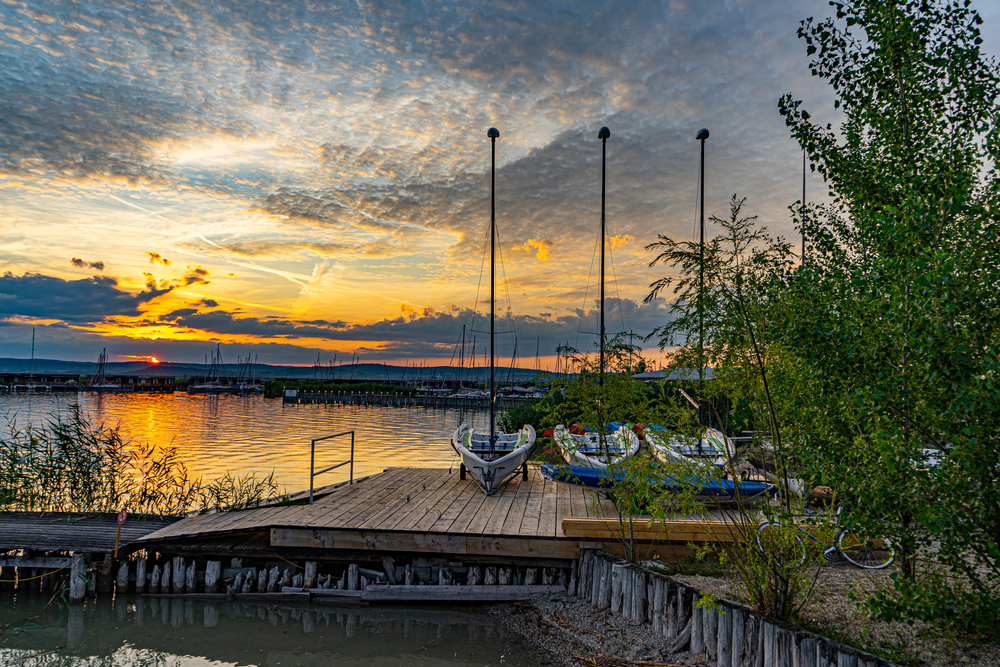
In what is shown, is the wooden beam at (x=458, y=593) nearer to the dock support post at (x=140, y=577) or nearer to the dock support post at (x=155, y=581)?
the dock support post at (x=155, y=581)

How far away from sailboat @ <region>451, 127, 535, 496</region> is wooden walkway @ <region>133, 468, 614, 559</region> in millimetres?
→ 404

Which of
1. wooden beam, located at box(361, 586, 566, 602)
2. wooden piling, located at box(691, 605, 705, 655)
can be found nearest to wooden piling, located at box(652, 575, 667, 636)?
wooden piling, located at box(691, 605, 705, 655)

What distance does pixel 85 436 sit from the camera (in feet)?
38.8

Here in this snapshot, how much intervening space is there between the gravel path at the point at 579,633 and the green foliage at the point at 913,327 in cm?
258

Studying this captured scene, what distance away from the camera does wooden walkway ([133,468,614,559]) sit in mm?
8039

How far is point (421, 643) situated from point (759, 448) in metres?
4.92

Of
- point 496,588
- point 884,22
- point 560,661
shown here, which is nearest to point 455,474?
point 496,588

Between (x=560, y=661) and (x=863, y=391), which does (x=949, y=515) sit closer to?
(x=863, y=391)

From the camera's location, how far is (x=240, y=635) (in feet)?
24.7

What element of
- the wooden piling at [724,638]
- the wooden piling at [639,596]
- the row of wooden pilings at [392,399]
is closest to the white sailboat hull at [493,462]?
the wooden piling at [639,596]

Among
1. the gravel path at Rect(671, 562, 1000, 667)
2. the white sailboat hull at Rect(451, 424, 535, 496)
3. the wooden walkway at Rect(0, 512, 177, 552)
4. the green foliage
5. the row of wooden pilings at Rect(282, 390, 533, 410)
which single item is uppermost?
the green foliage

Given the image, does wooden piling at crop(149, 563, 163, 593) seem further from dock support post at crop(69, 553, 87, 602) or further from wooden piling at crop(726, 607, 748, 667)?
wooden piling at crop(726, 607, 748, 667)

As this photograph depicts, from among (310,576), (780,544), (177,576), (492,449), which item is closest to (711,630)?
(780,544)

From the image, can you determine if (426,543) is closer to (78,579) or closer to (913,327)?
(78,579)
